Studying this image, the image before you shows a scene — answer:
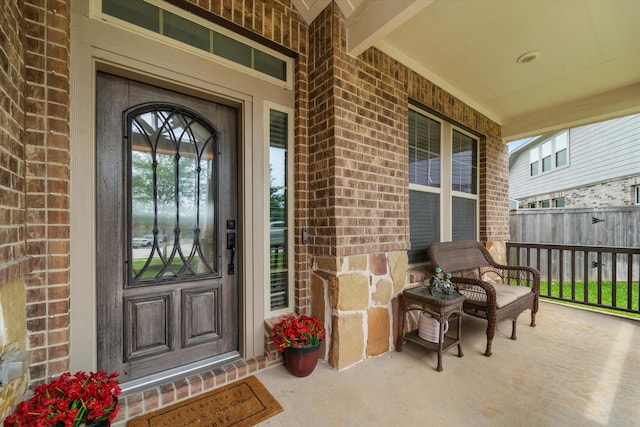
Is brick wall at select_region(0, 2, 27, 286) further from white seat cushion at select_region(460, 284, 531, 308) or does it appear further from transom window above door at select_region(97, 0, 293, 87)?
white seat cushion at select_region(460, 284, 531, 308)

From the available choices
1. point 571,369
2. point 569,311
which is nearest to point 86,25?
point 571,369

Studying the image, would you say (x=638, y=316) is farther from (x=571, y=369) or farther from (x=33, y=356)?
(x=33, y=356)

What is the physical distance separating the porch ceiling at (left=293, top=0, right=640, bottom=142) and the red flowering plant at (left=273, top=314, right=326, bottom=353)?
2.31 meters

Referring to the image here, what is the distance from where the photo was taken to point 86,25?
1.48 metres

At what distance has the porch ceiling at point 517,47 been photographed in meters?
2.02

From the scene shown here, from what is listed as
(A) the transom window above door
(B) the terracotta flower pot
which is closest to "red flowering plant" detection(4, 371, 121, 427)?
(B) the terracotta flower pot

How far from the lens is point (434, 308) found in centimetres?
217

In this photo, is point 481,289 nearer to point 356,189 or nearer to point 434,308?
point 434,308

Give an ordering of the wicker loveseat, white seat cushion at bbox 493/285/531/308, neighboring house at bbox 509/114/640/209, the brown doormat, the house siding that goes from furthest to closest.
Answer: neighboring house at bbox 509/114/640/209, white seat cushion at bbox 493/285/531/308, the wicker loveseat, the brown doormat, the house siding

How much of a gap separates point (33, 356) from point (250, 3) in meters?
2.62

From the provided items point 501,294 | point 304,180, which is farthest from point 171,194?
point 501,294

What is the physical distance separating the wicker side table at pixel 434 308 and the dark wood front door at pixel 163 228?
1542 millimetres

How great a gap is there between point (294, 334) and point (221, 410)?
0.62 meters

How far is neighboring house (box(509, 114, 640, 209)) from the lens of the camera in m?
6.29
